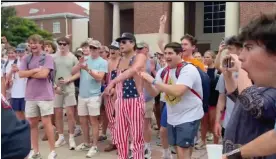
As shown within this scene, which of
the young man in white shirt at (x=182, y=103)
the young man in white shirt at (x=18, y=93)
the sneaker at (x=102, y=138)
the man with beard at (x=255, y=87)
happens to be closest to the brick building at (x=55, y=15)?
the young man in white shirt at (x=18, y=93)

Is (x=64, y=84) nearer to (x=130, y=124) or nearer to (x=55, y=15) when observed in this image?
(x=130, y=124)

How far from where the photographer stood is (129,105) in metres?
4.85

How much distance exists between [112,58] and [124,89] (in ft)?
5.27

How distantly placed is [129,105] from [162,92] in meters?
0.48

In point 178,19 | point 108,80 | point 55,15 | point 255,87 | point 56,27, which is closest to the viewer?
point 255,87

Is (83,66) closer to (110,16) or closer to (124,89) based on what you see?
(124,89)

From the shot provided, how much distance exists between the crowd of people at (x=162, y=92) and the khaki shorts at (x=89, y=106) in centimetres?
2

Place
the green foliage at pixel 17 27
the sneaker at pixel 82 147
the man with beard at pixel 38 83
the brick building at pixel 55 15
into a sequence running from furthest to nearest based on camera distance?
1. the brick building at pixel 55 15
2. the green foliage at pixel 17 27
3. the sneaker at pixel 82 147
4. the man with beard at pixel 38 83

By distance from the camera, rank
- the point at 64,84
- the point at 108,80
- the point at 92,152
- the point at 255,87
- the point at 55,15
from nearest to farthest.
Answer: the point at 255,87 < the point at 92,152 < the point at 108,80 < the point at 64,84 < the point at 55,15

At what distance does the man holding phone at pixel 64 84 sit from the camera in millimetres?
6540

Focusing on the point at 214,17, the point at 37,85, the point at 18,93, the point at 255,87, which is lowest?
the point at 18,93

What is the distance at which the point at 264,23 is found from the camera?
182cm

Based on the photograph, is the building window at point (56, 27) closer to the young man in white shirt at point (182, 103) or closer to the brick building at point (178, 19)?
the brick building at point (178, 19)

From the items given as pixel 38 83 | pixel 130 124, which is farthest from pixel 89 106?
pixel 130 124
